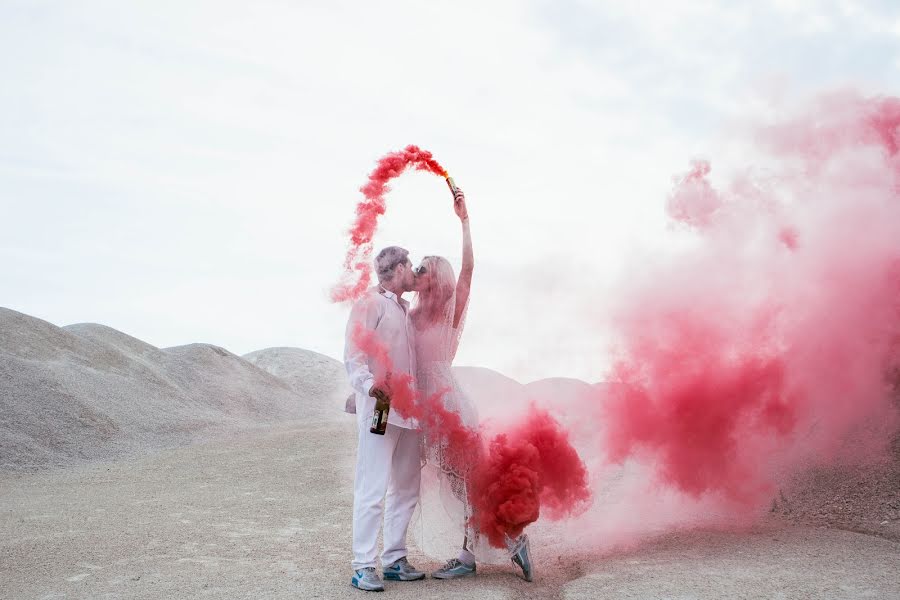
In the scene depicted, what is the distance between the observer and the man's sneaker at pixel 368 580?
607cm

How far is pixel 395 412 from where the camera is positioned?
239 inches

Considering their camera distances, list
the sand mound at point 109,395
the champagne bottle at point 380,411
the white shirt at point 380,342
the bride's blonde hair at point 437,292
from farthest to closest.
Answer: the sand mound at point 109,395 → the bride's blonde hair at point 437,292 → the white shirt at point 380,342 → the champagne bottle at point 380,411

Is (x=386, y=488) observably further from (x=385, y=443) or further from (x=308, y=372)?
(x=308, y=372)

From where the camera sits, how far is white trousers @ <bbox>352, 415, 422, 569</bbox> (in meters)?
6.08

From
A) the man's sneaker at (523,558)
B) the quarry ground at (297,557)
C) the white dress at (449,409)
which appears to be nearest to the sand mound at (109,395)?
the quarry ground at (297,557)

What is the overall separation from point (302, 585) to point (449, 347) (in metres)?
2.28

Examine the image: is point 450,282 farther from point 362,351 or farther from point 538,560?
point 538,560

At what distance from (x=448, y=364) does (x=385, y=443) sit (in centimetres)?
83

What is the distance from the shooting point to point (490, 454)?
21.2 ft

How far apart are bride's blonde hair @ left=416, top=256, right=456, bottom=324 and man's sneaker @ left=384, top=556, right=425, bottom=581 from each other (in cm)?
199

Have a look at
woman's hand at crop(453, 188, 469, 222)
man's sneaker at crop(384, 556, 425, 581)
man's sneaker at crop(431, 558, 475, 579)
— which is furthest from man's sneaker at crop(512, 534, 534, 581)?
woman's hand at crop(453, 188, 469, 222)

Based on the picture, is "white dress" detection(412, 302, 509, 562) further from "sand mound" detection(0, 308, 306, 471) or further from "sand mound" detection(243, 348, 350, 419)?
"sand mound" detection(243, 348, 350, 419)

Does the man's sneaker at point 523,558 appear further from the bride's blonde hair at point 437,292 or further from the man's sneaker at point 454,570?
the bride's blonde hair at point 437,292

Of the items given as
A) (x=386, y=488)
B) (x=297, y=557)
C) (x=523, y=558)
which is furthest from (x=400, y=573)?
(x=297, y=557)
